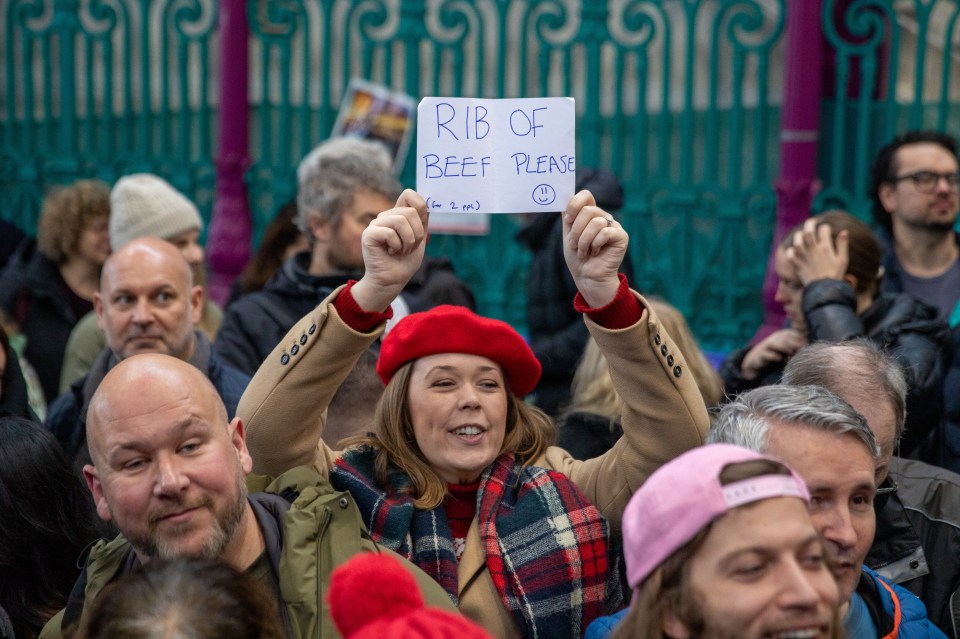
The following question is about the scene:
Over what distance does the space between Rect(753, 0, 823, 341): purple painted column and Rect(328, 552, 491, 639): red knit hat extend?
4.69m

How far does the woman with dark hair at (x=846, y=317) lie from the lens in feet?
13.4

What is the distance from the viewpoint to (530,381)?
3.44 metres

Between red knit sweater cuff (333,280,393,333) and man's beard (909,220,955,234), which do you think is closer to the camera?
red knit sweater cuff (333,280,393,333)

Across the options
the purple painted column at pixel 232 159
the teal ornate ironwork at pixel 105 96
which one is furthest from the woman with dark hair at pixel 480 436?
the teal ornate ironwork at pixel 105 96

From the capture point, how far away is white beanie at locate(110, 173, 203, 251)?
18.3ft

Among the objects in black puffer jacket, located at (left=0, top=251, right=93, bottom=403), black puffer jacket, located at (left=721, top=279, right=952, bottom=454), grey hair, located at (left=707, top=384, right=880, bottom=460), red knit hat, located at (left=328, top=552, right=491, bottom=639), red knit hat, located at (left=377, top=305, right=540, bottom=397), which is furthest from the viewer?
black puffer jacket, located at (left=0, top=251, right=93, bottom=403)

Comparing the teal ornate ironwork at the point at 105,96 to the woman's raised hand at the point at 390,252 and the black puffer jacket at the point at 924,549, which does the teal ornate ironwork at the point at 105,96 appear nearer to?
the woman's raised hand at the point at 390,252

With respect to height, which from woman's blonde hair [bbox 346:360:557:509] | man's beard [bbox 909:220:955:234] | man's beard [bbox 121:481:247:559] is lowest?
man's beard [bbox 121:481:247:559]

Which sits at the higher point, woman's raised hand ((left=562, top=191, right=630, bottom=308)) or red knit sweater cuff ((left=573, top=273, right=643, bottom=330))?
woman's raised hand ((left=562, top=191, right=630, bottom=308))

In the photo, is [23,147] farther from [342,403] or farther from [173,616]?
[173,616]

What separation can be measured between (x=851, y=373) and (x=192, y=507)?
166 cm

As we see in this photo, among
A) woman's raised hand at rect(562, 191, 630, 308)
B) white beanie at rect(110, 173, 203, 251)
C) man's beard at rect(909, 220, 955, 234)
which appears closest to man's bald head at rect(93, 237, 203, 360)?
white beanie at rect(110, 173, 203, 251)

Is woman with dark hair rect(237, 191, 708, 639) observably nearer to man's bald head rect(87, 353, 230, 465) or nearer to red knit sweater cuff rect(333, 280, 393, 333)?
red knit sweater cuff rect(333, 280, 393, 333)

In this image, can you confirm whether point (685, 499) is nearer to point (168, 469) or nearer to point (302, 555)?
point (302, 555)
